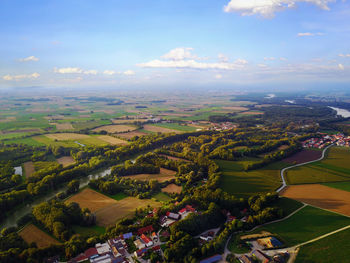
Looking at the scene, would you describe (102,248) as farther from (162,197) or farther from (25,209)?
(25,209)

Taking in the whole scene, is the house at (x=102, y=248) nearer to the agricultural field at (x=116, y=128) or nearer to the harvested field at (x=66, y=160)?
the harvested field at (x=66, y=160)

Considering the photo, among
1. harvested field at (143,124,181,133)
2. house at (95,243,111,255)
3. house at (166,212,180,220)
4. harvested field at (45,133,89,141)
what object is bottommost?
house at (95,243,111,255)

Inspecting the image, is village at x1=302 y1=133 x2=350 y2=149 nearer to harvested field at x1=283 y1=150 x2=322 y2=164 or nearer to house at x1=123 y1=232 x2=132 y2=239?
harvested field at x1=283 y1=150 x2=322 y2=164

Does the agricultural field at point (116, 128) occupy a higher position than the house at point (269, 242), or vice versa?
the agricultural field at point (116, 128)

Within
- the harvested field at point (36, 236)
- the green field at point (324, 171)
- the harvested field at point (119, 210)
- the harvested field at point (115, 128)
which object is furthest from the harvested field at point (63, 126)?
the green field at point (324, 171)

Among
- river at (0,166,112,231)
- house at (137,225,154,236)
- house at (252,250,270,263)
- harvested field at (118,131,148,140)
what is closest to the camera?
house at (252,250,270,263)

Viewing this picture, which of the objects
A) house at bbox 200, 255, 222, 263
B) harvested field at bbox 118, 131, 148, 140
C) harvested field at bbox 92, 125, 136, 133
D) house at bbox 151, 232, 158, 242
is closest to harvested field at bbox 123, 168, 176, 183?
house at bbox 151, 232, 158, 242
